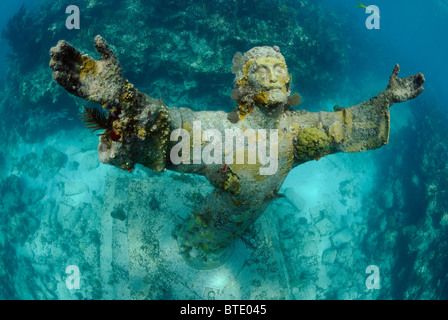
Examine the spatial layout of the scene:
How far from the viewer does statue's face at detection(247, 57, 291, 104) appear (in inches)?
119

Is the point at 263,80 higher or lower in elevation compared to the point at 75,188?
higher

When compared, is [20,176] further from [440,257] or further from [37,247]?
[440,257]

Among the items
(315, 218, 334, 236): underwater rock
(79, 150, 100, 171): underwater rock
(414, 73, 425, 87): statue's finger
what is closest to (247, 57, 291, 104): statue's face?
(414, 73, 425, 87): statue's finger

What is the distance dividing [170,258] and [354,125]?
472cm

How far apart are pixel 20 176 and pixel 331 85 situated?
16064mm

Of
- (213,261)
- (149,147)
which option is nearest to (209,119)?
(149,147)

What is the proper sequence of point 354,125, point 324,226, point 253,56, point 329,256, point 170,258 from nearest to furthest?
point 253,56 → point 354,125 → point 170,258 → point 329,256 → point 324,226

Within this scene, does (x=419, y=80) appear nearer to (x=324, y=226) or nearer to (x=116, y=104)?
(x=116, y=104)

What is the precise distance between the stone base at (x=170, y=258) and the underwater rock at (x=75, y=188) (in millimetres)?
2982

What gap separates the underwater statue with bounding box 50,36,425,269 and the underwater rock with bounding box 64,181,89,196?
262 inches

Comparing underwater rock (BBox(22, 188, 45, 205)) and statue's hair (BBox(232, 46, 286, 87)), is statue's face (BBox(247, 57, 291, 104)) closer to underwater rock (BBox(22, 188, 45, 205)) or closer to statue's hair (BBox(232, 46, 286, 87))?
statue's hair (BBox(232, 46, 286, 87))

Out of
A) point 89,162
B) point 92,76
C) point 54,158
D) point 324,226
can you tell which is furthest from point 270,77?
point 54,158

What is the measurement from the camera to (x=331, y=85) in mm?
14375

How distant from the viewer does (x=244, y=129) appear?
3281 millimetres
